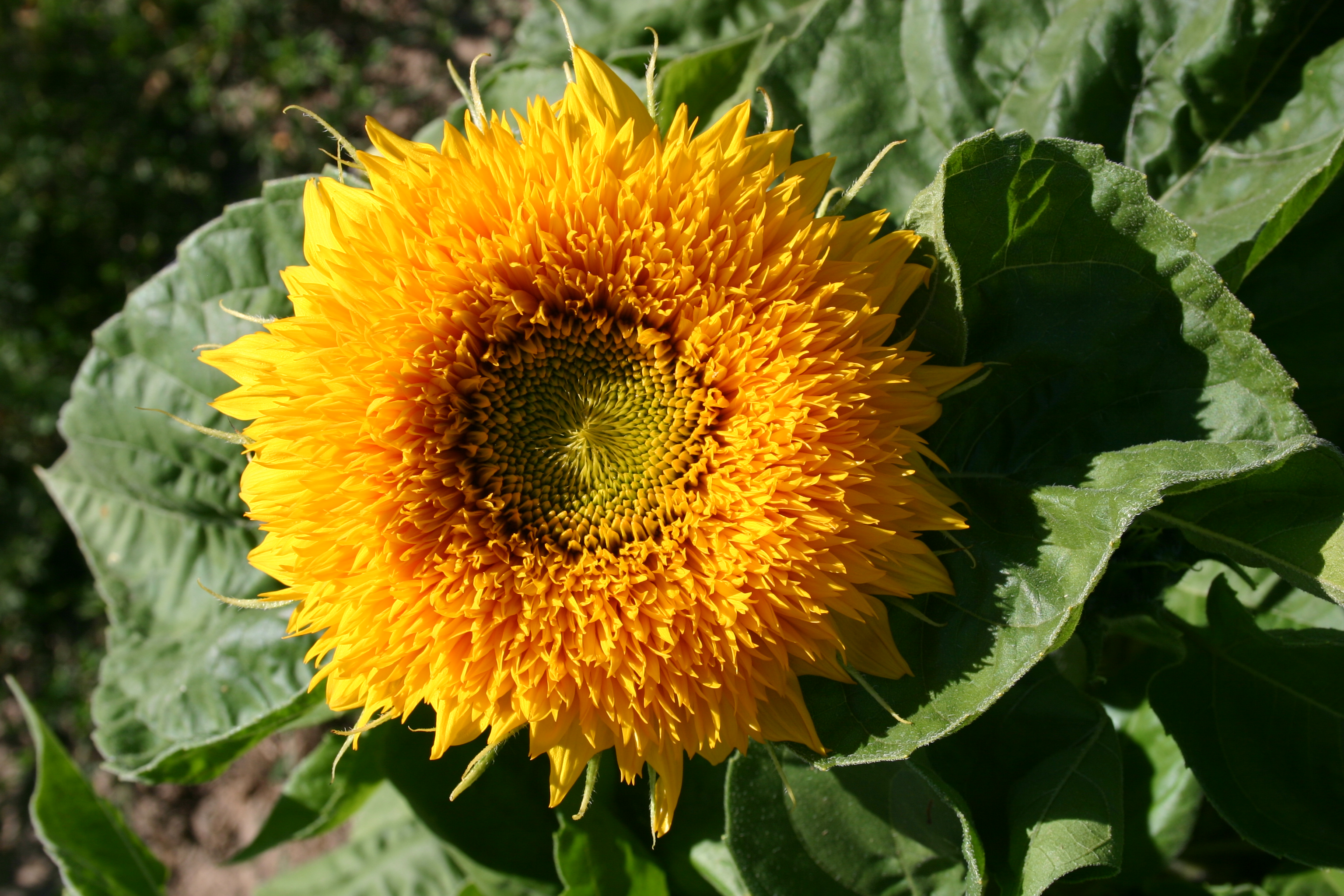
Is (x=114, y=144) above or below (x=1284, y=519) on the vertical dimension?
below

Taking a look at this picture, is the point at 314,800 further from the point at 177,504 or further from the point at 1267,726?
the point at 1267,726

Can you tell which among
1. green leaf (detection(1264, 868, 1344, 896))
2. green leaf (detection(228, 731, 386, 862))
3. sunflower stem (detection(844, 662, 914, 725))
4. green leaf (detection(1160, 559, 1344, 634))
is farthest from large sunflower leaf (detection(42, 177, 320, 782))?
green leaf (detection(1264, 868, 1344, 896))

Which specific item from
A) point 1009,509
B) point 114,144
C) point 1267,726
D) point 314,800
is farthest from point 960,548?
point 114,144

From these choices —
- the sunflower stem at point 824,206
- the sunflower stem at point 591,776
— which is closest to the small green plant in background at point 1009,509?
the sunflower stem at point 824,206

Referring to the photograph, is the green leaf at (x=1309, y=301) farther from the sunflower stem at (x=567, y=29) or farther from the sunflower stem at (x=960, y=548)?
the sunflower stem at (x=567, y=29)

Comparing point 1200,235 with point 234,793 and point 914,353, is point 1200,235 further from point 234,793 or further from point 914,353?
point 234,793
